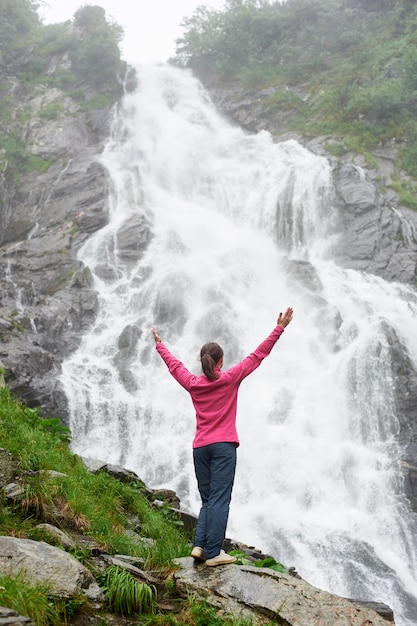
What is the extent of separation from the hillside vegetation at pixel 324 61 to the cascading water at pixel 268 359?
404 centimetres

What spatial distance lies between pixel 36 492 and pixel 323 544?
8490 millimetres

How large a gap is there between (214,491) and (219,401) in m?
0.71

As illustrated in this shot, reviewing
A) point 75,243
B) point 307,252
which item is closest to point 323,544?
Result: point 307,252

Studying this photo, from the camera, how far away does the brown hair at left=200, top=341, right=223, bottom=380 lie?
4.46 m

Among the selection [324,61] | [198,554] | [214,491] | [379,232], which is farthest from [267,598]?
[324,61]

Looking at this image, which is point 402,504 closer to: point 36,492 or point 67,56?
point 36,492

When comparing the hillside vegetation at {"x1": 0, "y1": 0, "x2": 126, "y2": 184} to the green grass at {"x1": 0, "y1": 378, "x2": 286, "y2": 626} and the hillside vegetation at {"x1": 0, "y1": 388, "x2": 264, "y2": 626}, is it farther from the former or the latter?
the hillside vegetation at {"x1": 0, "y1": 388, "x2": 264, "y2": 626}

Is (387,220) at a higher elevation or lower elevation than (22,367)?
higher

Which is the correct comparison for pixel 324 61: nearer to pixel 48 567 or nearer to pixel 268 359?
pixel 268 359

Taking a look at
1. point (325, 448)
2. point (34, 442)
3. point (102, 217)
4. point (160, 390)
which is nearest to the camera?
point (34, 442)

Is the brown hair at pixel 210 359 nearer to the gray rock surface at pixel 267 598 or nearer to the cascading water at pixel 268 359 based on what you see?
the gray rock surface at pixel 267 598

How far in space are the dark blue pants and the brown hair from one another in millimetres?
563

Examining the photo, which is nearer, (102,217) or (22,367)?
(22,367)

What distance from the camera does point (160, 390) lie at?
15.6m
